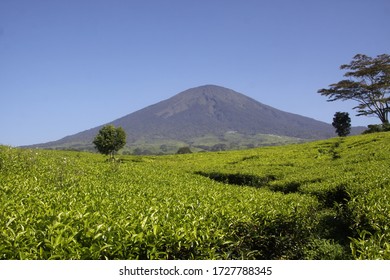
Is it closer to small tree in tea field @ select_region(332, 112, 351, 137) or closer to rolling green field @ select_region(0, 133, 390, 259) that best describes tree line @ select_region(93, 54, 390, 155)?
small tree in tea field @ select_region(332, 112, 351, 137)

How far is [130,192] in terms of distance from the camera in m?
11.2

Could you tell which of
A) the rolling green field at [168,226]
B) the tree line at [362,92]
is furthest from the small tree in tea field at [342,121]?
the rolling green field at [168,226]

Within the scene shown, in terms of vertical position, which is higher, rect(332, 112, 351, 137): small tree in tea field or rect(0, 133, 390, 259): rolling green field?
rect(332, 112, 351, 137): small tree in tea field

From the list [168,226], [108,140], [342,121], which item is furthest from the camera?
[342,121]

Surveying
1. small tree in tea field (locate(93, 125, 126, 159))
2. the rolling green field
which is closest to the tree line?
small tree in tea field (locate(93, 125, 126, 159))

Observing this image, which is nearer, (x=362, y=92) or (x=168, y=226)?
(x=168, y=226)

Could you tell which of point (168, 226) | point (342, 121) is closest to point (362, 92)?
point (342, 121)

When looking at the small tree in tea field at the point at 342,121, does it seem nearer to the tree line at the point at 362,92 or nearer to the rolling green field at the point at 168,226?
the tree line at the point at 362,92

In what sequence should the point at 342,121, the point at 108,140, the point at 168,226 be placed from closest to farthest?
the point at 168,226 < the point at 108,140 < the point at 342,121

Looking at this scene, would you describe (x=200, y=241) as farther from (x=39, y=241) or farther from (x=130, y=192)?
(x=130, y=192)

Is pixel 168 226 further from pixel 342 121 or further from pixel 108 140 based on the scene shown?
pixel 342 121

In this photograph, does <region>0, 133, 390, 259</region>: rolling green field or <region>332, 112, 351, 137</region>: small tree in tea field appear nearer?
<region>0, 133, 390, 259</region>: rolling green field
